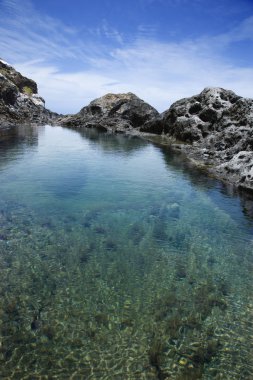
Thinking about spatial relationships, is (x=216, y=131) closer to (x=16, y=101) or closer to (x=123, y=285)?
(x=123, y=285)

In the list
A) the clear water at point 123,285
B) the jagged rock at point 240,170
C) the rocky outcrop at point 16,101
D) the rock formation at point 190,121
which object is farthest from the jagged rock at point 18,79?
the clear water at point 123,285

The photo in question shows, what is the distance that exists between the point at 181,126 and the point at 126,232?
50435 mm

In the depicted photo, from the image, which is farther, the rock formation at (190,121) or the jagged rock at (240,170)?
the rock formation at (190,121)

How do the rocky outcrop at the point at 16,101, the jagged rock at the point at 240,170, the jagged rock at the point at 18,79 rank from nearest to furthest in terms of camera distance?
the jagged rock at the point at 240,170
the rocky outcrop at the point at 16,101
the jagged rock at the point at 18,79

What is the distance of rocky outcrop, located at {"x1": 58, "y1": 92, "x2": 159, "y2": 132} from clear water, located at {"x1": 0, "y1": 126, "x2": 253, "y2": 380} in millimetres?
69992

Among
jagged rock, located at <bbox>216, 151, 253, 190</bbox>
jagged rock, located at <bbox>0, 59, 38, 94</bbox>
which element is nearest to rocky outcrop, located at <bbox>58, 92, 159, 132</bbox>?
jagged rock, located at <bbox>0, 59, 38, 94</bbox>

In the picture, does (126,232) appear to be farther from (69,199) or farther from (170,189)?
(170,189)

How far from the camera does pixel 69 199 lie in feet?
80.1

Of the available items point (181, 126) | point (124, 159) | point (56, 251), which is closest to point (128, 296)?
point (56, 251)

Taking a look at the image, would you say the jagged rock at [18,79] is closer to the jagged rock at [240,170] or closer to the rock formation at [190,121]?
the rock formation at [190,121]

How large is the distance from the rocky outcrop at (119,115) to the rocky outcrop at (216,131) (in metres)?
15.3

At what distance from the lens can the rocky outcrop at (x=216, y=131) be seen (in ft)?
113

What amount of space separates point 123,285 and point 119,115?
9009 centimetres

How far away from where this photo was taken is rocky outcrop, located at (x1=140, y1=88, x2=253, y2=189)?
34.5 metres
